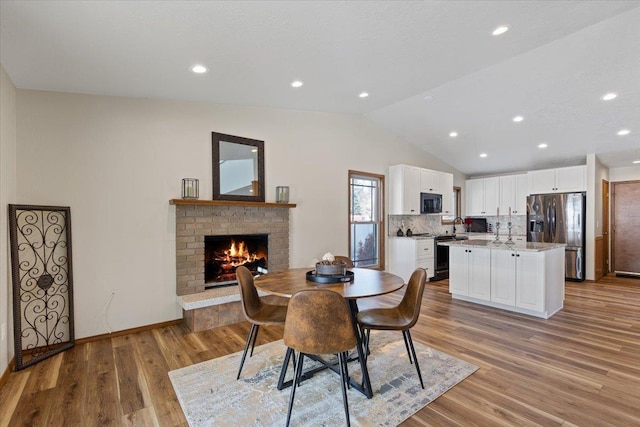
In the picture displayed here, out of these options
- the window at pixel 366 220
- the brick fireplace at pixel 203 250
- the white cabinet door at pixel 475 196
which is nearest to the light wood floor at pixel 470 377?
the brick fireplace at pixel 203 250

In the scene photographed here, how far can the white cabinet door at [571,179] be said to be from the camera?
6.02 meters

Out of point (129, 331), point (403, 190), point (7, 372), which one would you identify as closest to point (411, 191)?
point (403, 190)

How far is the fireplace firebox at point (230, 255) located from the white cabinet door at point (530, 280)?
10.9 feet

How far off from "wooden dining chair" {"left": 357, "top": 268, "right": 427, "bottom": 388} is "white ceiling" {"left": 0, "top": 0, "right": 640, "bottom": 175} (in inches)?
81.2

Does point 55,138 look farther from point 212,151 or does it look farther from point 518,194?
point 518,194

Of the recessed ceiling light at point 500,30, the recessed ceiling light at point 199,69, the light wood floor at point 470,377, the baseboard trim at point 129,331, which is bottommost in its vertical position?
the light wood floor at point 470,377

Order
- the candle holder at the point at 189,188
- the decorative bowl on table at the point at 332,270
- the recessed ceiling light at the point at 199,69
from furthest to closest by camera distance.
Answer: the candle holder at the point at 189,188
the recessed ceiling light at the point at 199,69
the decorative bowl on table at the point at 332,270

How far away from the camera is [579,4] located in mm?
2557

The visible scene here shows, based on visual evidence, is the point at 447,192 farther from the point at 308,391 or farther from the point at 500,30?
the point at 308,391

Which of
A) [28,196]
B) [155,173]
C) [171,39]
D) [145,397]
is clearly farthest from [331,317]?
[28,196]

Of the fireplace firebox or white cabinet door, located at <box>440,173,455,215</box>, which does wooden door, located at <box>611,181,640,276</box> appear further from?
the fireplace firebox

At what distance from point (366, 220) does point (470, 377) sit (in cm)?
364

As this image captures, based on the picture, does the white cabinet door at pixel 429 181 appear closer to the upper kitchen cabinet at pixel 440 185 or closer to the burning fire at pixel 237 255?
the upper kitchen cabinet at pixel 440 185

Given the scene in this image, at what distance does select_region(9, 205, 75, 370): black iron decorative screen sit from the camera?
2783 mm
